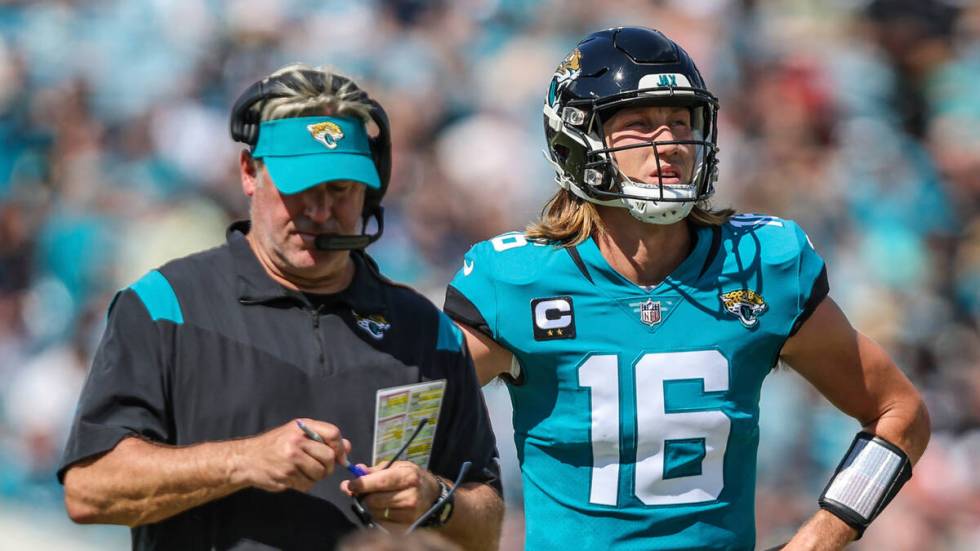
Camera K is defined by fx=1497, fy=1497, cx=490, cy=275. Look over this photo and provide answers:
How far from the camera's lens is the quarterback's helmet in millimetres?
3824

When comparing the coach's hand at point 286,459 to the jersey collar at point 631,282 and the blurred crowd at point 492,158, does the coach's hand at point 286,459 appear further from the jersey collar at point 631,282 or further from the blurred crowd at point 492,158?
the blurred crowd at point 492,158

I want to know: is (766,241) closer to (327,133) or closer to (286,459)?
(327,133)

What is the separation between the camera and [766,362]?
154 inches

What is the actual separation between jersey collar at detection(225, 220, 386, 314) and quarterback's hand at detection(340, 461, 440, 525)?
0.38m

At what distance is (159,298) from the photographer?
302 cm

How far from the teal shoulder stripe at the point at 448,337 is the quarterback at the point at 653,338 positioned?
54 centimetres

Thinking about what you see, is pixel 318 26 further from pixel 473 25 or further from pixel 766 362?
pixel 766 362

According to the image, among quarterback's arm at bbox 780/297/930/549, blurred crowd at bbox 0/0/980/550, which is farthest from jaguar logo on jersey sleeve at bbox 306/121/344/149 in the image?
blurred crowd at bbox 0/0/980/550

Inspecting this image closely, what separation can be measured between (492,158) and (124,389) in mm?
5123

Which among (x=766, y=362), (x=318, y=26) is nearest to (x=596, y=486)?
(x=766, y=362)

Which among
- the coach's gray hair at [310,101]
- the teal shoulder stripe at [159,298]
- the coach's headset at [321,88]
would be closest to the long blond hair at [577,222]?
the coach's headset at [321,88]

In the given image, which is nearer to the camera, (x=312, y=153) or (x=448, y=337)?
(x=312, y=153)

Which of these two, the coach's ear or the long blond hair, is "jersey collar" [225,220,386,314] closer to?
the coach's ear

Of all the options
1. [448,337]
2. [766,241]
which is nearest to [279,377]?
[448,337]
